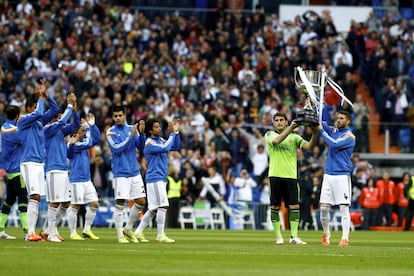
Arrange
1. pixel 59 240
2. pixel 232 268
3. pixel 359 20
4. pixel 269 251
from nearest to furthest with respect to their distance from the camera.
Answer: pixel 232 268, pixel 269 251, pixel 59 240, pixel 359 20

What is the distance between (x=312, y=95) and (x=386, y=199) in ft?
61.2

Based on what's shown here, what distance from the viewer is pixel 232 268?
17859 millimetres

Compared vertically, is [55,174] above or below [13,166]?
below

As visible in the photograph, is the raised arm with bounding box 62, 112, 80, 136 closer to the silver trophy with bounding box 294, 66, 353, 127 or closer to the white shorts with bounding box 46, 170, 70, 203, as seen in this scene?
the white shorts with bounding box 46, 170, 70, 203

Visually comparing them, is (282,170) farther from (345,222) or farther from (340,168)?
(345,222)

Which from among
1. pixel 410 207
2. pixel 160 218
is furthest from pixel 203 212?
pixel 160 218

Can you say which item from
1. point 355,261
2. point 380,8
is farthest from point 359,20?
point 355,261

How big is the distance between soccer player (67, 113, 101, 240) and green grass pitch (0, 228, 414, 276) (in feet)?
Answer: 8.23

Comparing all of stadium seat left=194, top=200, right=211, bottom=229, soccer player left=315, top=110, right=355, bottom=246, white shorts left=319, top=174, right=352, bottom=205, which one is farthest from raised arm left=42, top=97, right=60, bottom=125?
stadium seat left=194, top=200, right=211, bottom=229

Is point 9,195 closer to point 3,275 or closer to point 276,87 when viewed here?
point 3,275

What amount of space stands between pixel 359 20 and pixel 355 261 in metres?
35.0

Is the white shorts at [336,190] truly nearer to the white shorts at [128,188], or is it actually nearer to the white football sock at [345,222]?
the white football sock at [345,222]

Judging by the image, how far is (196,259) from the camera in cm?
1973

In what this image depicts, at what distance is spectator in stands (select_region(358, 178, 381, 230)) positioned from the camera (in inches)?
1640
